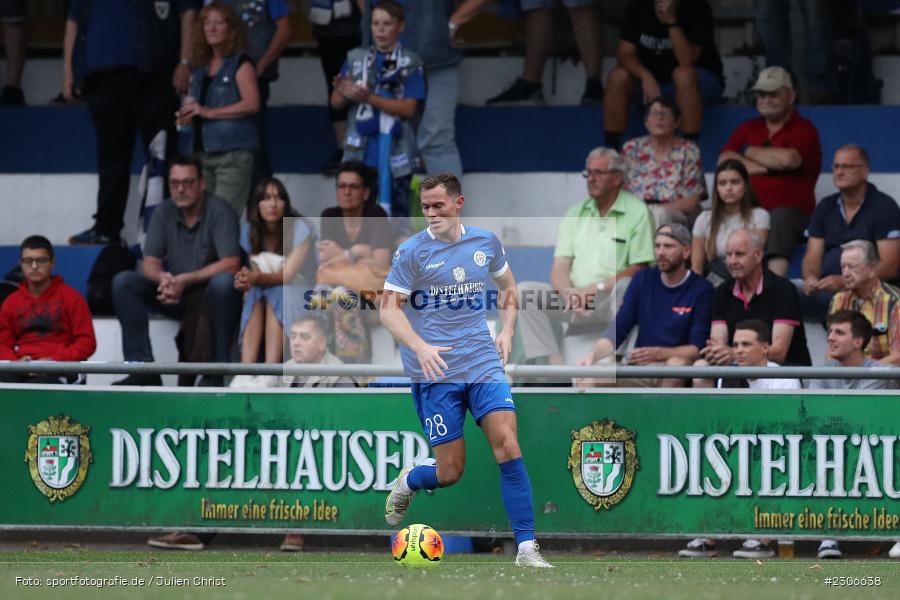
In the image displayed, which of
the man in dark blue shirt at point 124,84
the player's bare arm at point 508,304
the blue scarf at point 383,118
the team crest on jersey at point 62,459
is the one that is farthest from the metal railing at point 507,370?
the man in dark blue shirt at point 124,84

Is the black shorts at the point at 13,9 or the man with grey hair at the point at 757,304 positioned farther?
the black shorts at the point at 13,9

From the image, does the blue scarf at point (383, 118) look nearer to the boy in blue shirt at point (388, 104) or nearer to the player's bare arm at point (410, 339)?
the boy in blue shirt at point (388, 104)

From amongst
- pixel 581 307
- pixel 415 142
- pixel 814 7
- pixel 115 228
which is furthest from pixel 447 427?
pixel 814 7

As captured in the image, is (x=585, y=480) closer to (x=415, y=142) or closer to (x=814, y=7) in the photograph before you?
(x=415, y=142)

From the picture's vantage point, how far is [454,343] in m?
8.42

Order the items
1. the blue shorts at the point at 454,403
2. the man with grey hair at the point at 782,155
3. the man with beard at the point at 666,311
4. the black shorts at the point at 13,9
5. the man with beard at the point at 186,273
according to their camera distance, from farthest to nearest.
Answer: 1. the black shorts at the point at 13,9
2. the man with grey hair at the point at 782,155
3. the man with beard at the point at 186,273
4. the man with beard at the point at 666,311
5. the blue shorts at the point at 454,403

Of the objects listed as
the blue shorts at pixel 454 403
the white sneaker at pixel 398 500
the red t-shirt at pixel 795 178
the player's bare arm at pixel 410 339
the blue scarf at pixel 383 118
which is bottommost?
the white sneaker at pixel 398 500

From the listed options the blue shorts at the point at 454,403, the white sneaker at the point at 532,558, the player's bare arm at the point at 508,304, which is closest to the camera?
the white sneaker at the point at 532,558

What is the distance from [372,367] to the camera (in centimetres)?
961

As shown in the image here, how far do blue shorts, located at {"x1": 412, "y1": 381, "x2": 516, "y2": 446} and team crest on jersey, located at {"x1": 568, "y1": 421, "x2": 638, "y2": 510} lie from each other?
132 cm

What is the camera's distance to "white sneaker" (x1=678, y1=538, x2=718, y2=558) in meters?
9.70

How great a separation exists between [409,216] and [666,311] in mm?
2356

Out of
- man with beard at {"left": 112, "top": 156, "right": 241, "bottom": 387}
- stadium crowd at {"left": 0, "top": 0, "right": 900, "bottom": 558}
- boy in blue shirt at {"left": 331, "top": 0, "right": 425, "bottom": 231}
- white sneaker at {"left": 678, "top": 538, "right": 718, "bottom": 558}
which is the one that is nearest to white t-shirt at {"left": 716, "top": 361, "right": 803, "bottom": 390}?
stadium crowd at {"left": 0, "top": 0, "right": 900, "bottom": 558}

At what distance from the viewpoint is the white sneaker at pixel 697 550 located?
9703mm
